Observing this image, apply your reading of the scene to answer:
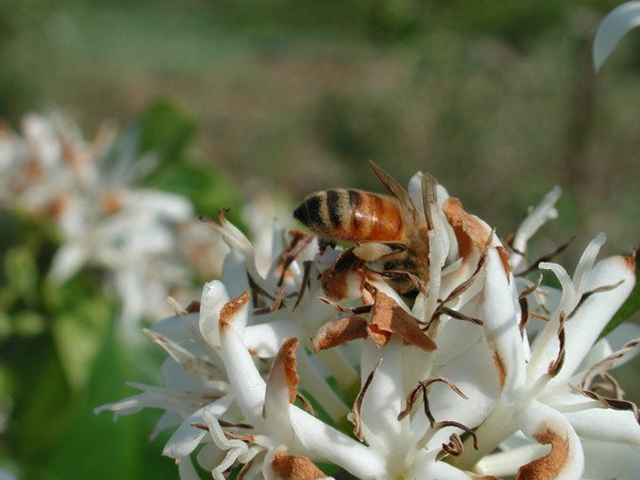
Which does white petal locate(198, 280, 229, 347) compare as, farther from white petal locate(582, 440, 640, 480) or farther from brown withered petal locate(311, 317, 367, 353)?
white petal locate(582, 440, 640, 480)

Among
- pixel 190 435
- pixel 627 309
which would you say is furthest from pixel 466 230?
pixel 190 435

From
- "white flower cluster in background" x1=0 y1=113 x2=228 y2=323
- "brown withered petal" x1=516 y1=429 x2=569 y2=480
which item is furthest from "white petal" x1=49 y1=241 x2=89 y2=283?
"brown withered petal" x1=516 y1=429 x2=569 y2=480

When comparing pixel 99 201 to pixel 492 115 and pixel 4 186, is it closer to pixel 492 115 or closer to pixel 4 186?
pixel 4 186

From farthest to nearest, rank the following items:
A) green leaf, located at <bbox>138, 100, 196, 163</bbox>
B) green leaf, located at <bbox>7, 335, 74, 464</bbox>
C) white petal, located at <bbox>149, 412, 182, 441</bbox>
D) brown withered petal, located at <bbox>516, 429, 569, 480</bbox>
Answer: green leaf, located at <bbox>138, 100, 196, 163</bbox>
green leaf, located at <bbox>7, 335, 74, 464</bbox>
white petal, located at <bbox>149, 412, 182, 441</bbox>
brown withered petal, located at <bbox>516, 429, 569, 480</bbox>

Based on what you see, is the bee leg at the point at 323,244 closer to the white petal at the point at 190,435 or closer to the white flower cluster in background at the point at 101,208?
the white petal at the point at 190,435

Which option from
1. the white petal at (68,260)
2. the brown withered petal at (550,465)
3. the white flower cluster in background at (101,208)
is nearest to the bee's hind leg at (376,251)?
the brown withered petal at (550,465)

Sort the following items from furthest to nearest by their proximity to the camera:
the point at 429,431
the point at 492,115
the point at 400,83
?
the point at 400,83
the point at 492,115
the point at 429,431

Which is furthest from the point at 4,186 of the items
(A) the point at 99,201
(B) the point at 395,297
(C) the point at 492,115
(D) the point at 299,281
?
(C) the point at 492,115
